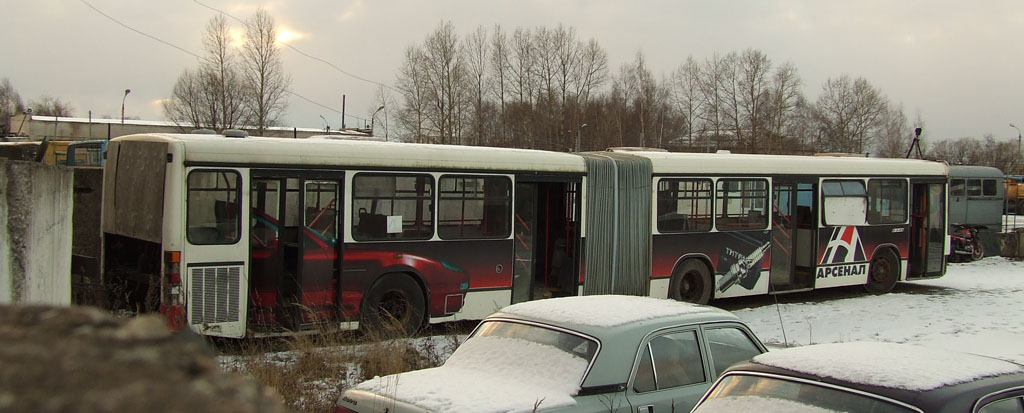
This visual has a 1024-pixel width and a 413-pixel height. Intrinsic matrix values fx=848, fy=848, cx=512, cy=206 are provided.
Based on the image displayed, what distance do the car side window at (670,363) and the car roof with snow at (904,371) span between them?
93cm

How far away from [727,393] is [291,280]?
760 centimetres

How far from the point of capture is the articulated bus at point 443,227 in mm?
10781

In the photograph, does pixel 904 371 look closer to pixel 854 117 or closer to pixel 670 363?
pixel 670 363

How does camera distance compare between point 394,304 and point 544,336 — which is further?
point 394,304

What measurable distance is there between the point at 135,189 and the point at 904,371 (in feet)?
31.7

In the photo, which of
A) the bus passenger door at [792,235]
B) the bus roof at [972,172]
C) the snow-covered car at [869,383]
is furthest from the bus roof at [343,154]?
the bus roof at [972,172]

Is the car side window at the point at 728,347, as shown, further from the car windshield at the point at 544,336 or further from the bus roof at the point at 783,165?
the bus roof at the point at 783,165

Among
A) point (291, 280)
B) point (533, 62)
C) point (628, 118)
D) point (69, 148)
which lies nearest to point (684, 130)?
point (628, 118)

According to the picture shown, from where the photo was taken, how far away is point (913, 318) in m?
14.5

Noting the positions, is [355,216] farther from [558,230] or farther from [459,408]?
[459,408]

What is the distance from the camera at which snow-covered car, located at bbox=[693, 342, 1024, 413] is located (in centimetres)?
462

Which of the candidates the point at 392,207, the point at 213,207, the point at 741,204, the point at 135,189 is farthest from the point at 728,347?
the point at 741,204

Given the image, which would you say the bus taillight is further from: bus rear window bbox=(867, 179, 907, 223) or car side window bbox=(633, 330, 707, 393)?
bus rear window bbox=(867, 179, 907, 223)

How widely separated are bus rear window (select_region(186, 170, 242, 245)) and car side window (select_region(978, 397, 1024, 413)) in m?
8.77
